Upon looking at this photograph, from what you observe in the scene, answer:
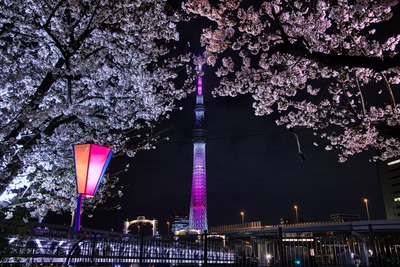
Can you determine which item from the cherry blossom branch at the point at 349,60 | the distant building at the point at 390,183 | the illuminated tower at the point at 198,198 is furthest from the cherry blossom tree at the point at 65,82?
the distant building at the point at 390,183

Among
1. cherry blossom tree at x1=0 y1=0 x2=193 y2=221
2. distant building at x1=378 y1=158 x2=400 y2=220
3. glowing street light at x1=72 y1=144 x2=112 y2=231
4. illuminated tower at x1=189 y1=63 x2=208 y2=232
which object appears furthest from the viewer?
distant building at x1=378 y1=158 x2=400 y2=220

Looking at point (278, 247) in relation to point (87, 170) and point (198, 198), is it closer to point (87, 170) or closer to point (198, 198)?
point (87, 170)

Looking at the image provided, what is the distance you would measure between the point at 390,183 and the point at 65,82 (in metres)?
106

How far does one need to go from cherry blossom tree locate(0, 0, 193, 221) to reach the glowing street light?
2722 millimetres

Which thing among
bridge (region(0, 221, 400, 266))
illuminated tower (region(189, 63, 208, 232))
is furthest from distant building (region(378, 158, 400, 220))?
bridge (region(0, 221, 400, 266))

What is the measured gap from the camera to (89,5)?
9836 mm

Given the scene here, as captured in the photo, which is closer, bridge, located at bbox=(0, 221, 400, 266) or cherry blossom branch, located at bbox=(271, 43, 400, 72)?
cherry blossom branch, located at bbox=(271, 43, 400, 72)

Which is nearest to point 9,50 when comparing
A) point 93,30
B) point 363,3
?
point 93,30

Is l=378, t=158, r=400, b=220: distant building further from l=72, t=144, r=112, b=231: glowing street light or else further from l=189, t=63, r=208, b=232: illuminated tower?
l=72, t=144, r=112, b=231: glowing street light

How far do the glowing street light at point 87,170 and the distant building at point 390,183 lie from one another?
342 feet

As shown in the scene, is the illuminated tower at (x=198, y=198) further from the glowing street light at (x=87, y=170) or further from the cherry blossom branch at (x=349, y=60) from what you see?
the glowing street light at (x=87, y=170)

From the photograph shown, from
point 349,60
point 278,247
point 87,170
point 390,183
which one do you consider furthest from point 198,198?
point 349,60

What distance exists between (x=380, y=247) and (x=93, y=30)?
34.7 feet

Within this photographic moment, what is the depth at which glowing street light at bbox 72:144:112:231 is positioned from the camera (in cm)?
615
